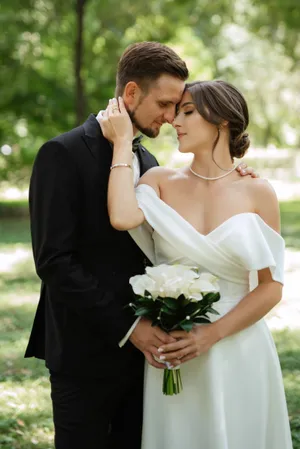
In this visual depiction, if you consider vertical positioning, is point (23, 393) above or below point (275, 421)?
above

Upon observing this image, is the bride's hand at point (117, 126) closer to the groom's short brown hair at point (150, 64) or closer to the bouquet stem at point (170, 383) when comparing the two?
the groom's short brown hair at point (150, 64)

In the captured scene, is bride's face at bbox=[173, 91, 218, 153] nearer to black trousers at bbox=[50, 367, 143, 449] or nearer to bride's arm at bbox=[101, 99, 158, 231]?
bride's arm at bbox=[101, 99, 158, 231]

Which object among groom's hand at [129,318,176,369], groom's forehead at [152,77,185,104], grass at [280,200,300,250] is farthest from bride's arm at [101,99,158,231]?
grass at [280,200,300,250]

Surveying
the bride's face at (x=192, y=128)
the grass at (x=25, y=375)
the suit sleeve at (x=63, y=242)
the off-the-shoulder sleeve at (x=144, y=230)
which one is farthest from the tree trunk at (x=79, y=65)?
the suit sleeve at (x=63, y=242)

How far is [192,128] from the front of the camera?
3.48 m

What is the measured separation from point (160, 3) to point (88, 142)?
522 inches

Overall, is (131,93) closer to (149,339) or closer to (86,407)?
(149,339)

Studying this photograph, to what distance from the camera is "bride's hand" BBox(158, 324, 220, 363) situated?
125 inches

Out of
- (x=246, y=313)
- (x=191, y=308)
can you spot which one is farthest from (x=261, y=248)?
(x=191, y=308)

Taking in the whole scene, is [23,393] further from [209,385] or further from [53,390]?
[209,385]

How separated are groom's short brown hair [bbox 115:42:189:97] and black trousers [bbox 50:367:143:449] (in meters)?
1.49

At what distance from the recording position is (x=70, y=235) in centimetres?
324

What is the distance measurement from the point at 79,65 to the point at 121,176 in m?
12.2

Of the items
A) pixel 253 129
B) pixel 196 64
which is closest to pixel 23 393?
pixel 196 64
